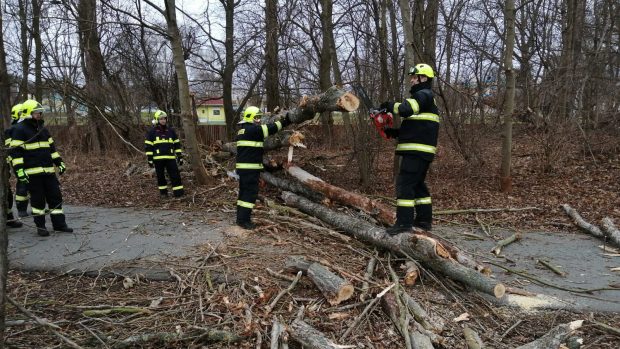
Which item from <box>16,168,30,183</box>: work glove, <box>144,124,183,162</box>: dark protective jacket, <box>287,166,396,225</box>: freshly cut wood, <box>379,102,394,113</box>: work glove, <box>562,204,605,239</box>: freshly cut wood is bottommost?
<box>562,204,605,239</box>: freshly cut wood

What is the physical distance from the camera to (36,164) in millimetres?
6453

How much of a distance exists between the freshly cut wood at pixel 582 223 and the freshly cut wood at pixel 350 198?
3.17 metres

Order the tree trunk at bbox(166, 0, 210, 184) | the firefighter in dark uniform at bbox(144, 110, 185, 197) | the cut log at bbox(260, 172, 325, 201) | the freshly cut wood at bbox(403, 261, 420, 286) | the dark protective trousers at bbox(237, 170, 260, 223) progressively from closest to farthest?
the freshly cut wood at bbox(403, 261, 420, 286) → the dark protective trousers at bbox(237, 170, 260, 223) → the cut log at bbox(260, 172, 325, 201) → the tree trunk at bbox(166, 0, 210, 184) → the firefighter in dark uniform at bbox(144, 110, 185, 197)

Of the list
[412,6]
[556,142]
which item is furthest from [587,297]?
[412,6]

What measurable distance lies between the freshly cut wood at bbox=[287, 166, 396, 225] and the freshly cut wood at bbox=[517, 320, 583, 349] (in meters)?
2.66

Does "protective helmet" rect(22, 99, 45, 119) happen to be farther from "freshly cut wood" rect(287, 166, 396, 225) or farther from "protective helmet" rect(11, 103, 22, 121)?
"freshly cut wood" rect(287, 166, 396, 225)

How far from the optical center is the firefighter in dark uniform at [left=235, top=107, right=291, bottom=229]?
21.4ft

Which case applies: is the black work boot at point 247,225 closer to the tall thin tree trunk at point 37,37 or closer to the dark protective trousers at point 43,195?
the dark protective trousers at point 43,195

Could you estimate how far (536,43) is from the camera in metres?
15.3

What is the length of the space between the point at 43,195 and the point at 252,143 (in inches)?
132

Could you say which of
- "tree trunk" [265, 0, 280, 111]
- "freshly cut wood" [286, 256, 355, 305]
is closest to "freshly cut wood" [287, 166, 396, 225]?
"freshly cut wood" [286, 256, 355, 305]

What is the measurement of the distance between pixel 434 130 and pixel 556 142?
5.63 m

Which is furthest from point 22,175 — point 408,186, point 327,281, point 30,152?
point 408,186

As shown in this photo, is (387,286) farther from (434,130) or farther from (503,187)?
(503,187)
